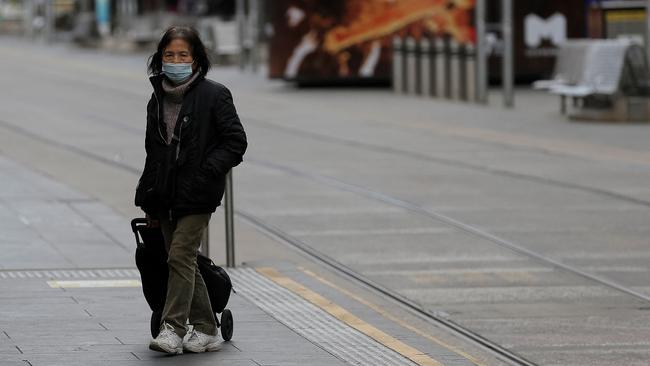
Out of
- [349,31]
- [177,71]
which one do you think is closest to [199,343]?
[177,71]

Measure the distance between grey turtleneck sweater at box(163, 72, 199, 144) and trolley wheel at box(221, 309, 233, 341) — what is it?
99cm

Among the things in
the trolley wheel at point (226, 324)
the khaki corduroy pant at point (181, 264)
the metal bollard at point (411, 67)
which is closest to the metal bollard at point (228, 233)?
the trolley wheel at point (226, 324)

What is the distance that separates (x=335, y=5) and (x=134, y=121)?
9831 mm

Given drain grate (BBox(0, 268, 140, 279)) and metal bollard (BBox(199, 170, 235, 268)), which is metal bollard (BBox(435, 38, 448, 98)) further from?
drain grate (BBox(0, 268, 140, 279))

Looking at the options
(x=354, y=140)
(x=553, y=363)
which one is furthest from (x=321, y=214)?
(x=354, y=140)

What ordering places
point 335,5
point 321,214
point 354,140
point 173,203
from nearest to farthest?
point 173,203 → point 321,214 → point 354,140 → point 335,5

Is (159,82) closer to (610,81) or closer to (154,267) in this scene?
(154,267)

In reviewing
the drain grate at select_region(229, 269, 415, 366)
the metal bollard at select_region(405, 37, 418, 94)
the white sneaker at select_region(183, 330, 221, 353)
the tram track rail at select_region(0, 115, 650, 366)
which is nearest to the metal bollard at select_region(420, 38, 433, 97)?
the metal bollard at select_region(405, 37, 418, 94)

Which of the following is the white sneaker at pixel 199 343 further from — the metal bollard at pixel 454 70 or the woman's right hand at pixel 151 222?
the metal bollard at pixel 454 70

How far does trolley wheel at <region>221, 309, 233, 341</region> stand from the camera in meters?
8.23

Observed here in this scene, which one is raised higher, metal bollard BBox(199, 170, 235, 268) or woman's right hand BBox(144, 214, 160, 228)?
woman's right hand BBox(144, 214, 160, 228)

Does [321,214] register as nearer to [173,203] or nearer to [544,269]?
[544,269]

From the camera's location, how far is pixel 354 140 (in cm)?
2222

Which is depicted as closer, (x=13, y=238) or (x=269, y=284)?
(x=269, y=284)
